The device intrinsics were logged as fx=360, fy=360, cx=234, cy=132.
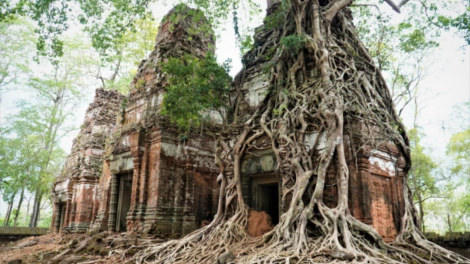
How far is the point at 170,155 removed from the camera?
9586 millimetres

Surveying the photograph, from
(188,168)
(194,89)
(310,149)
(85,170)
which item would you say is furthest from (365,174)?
(85,170)

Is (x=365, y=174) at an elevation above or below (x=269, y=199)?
above

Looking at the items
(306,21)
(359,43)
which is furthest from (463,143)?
(306,21)

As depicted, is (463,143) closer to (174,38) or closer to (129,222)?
(174,38)

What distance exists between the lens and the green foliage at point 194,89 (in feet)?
26.5

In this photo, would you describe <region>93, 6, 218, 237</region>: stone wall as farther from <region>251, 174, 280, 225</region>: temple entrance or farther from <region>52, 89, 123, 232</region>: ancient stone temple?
<region>52, 89, 123, 232</region>: ancient stone temple

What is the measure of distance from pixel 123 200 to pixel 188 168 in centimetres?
234

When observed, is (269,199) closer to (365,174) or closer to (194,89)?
(365,174)

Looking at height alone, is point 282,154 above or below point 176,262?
above

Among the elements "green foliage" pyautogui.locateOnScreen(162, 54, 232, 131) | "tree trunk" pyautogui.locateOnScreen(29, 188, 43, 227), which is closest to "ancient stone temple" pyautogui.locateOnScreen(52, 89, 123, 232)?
"tree trunk" pyautogui.locateOnScreen(29, 188, 43, 227)

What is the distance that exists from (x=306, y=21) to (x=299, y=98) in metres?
2.15

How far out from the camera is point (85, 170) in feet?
44.7

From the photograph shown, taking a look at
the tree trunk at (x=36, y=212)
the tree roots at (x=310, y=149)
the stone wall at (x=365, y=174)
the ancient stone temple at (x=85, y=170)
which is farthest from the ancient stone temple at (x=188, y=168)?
the tree trunk at (x=36, y=212)

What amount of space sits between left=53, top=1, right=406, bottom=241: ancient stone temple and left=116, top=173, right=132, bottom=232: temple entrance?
0.09 ft
